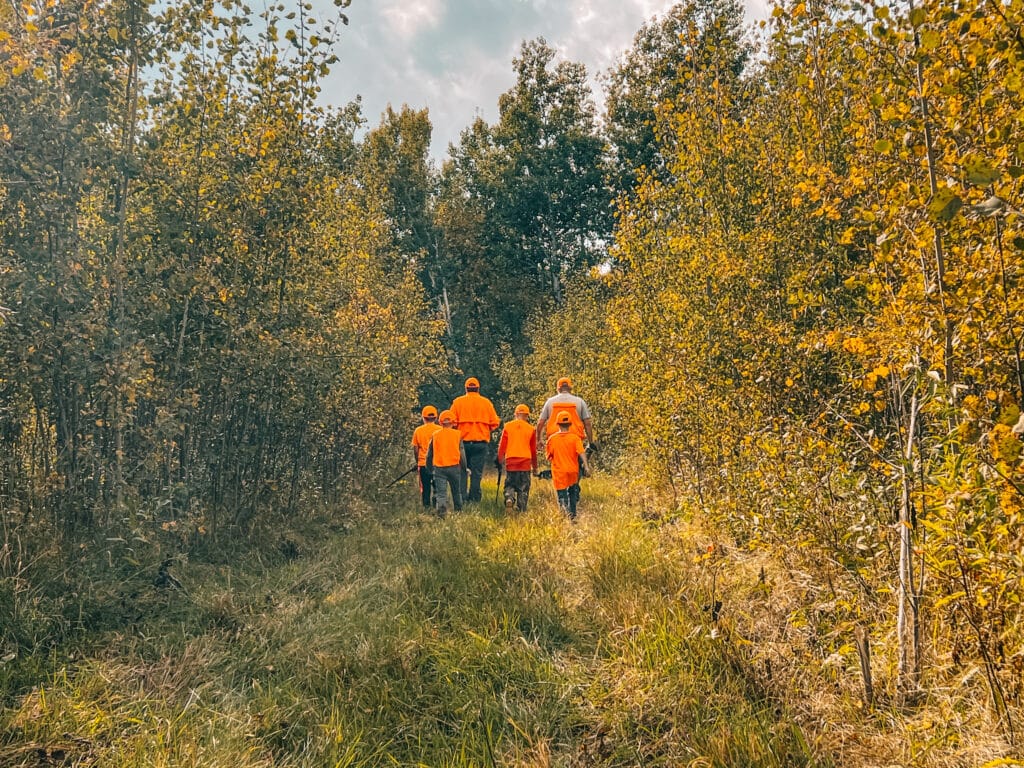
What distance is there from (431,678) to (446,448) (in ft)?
16.6

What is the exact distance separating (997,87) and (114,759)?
16.2ft

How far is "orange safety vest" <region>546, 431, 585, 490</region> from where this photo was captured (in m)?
7.20

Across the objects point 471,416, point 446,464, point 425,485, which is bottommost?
point 425,485

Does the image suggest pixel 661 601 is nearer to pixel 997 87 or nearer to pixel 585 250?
pixel 997 87

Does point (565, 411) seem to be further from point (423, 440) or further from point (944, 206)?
point (944, 206)

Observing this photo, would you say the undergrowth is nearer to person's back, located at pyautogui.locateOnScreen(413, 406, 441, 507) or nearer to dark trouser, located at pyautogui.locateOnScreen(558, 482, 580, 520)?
dark trouser, located at pyautogui.locateOnScreen(558, 482, 580, 520)

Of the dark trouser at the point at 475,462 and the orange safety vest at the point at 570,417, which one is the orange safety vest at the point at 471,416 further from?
the orange safety vest at the point at 570,417

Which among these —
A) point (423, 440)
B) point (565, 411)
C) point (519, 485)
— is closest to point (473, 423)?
point (423, 440)

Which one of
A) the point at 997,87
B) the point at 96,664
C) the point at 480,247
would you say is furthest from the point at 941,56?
the point at 480,247

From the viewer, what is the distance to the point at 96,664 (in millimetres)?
3682

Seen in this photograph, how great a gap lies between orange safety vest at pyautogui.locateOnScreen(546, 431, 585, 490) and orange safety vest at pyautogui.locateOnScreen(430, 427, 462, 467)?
1.93 m

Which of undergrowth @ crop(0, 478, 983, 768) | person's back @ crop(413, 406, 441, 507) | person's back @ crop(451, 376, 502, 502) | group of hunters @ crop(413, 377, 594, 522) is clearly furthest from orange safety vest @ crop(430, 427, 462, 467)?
undergrowth @ crop(0, 478, 983, 768)

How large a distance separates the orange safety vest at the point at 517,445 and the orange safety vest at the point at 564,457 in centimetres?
119

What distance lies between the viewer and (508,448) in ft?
27.9
